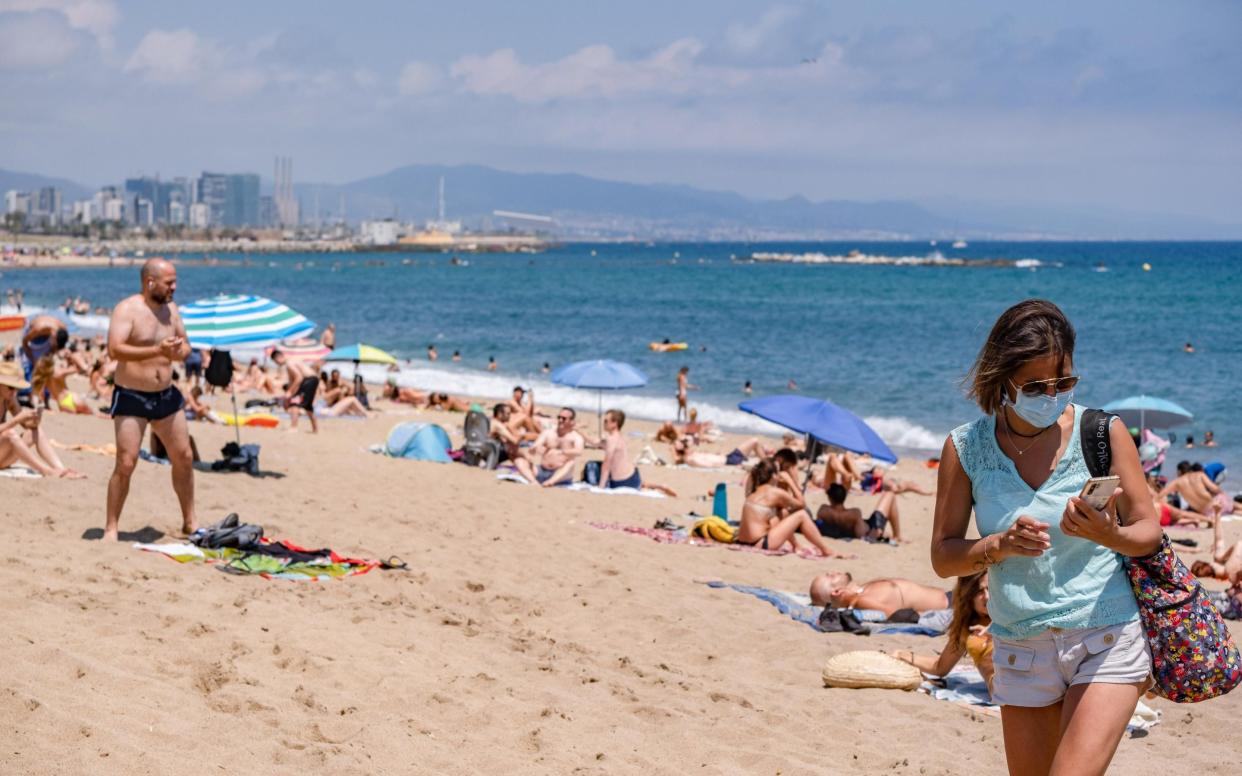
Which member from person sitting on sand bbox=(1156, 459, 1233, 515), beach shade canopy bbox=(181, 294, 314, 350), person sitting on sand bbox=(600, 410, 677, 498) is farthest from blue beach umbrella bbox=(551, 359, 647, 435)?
person sitting on sand bbox=(1156, 459, 1233, 515)

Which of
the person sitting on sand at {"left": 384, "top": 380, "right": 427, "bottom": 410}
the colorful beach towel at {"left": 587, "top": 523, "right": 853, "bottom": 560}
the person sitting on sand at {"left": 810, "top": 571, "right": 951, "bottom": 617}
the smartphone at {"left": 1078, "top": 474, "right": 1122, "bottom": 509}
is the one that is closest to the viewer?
the smartphone at {"left": 1078, "top": 474, "right": 1122, "bottom": 509}

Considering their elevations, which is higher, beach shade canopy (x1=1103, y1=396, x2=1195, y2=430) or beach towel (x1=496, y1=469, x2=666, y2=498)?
beach shade canopy (x1=1103, y1=396, x2=1195, y2=430)

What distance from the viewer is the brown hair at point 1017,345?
2709 mm

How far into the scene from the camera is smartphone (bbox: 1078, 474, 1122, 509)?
8.27ft

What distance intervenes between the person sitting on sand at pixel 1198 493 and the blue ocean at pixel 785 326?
5.54 meters

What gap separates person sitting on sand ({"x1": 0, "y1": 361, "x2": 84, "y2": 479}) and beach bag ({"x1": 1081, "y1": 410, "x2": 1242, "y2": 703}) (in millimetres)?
8262

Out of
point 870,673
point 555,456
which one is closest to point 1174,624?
point 870,673

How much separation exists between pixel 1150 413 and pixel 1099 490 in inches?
577

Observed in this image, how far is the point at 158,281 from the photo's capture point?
6.98 m

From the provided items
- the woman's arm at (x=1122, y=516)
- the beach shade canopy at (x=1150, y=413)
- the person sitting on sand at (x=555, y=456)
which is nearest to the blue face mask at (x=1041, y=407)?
the woman's arm at (x=1122, y=516)

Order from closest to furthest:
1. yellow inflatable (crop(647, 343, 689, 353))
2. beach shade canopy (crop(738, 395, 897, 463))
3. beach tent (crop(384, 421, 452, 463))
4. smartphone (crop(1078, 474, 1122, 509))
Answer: smartphone (crop(1078, 474, 1122, 509))
beach shade canopy (crop(738, 395, 897, 463))
beach tent (crop(384, 421, 452, 463))
yellow inflatable (crop(647, 343, 689, 353))

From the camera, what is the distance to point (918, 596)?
7.83 m

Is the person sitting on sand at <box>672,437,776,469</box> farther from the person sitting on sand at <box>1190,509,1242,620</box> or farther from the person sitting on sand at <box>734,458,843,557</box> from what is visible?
the person sitting on sand at <box>1190,509,1242,620</box>

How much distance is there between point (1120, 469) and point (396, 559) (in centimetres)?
578
